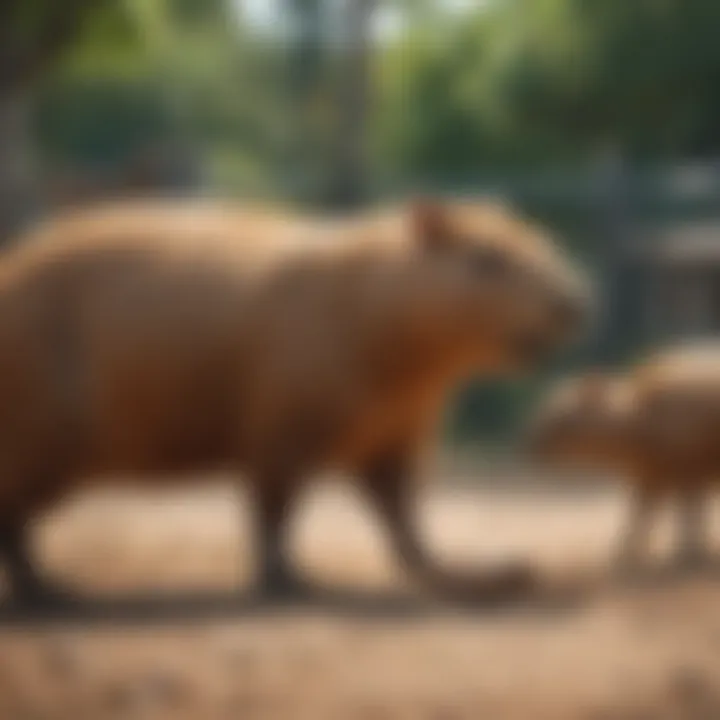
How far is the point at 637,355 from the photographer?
1.41 metres

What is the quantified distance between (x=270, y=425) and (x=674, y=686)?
1.43 feet

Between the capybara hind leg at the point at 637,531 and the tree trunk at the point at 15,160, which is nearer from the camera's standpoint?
the tree trunk at the point at 15,160

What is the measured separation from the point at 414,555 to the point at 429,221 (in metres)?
0.27

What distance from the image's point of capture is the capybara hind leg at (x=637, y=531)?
1455 mm

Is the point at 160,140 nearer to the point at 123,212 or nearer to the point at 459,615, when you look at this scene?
the point at 123,212

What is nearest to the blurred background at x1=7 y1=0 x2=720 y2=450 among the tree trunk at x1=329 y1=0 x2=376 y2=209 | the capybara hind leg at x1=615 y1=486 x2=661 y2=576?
the tree trunk at x1=329 y1=0 x2=376 y2=209

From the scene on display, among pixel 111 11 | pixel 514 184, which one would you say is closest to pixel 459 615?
pixel 514 184

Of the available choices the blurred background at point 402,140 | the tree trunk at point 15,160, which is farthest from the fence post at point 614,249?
the tree trunk at point 15,160

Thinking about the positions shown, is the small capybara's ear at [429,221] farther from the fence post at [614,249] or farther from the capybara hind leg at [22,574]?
the capybara hind leg at [22,574]

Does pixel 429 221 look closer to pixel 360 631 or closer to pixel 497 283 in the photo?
pixel 497 283

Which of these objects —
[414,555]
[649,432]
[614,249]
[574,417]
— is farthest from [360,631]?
[649,432]

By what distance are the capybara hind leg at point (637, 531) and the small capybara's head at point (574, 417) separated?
0.05 meters

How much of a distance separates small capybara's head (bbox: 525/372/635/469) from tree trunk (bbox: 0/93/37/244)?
438 mm

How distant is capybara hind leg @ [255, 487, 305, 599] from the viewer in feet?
4.65
